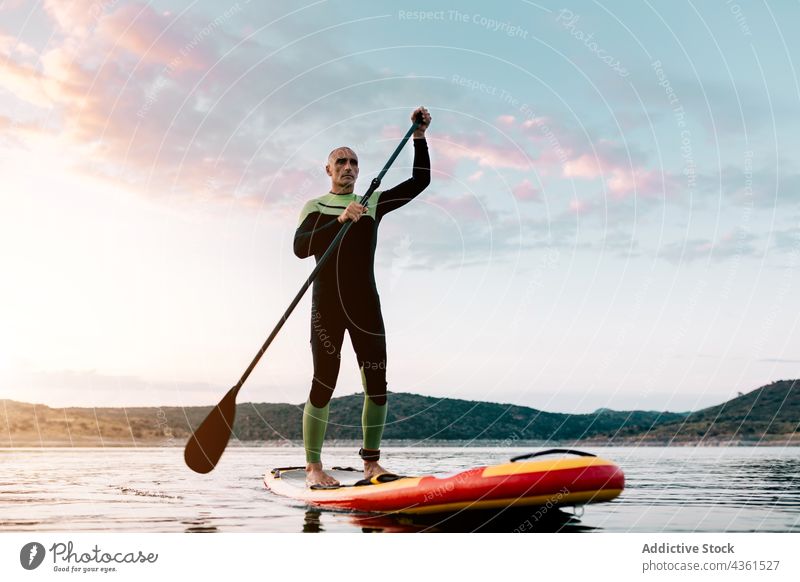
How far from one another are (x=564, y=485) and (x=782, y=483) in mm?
9297

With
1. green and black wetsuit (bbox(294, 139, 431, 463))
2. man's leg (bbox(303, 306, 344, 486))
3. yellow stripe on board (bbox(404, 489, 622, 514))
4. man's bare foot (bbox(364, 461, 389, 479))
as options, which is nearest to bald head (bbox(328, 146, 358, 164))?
green and black wetsuit (bbox(294, 139, 431, 463))

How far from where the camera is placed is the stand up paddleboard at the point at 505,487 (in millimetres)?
7383

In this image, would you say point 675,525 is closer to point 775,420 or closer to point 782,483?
point 782,483

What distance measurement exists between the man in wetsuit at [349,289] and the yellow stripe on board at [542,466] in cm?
180

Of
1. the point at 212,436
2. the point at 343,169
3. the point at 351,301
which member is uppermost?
the point at 343,169

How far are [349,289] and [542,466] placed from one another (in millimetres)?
3005

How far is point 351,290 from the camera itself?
8977mm

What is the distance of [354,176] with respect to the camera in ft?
30.9

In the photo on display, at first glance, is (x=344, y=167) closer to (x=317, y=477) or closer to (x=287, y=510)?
(x=317, y=477)

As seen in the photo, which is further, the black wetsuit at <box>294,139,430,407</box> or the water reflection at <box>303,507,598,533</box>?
the black wetsuit at <box>294,139,430,407</box>

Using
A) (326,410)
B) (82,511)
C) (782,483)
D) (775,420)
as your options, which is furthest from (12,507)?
(775,420)

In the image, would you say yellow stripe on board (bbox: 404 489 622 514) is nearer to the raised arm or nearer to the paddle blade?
the paddle blade

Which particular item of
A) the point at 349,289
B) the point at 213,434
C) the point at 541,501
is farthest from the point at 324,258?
the point at 541,501

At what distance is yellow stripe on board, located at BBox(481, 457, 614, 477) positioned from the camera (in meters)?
7.42
